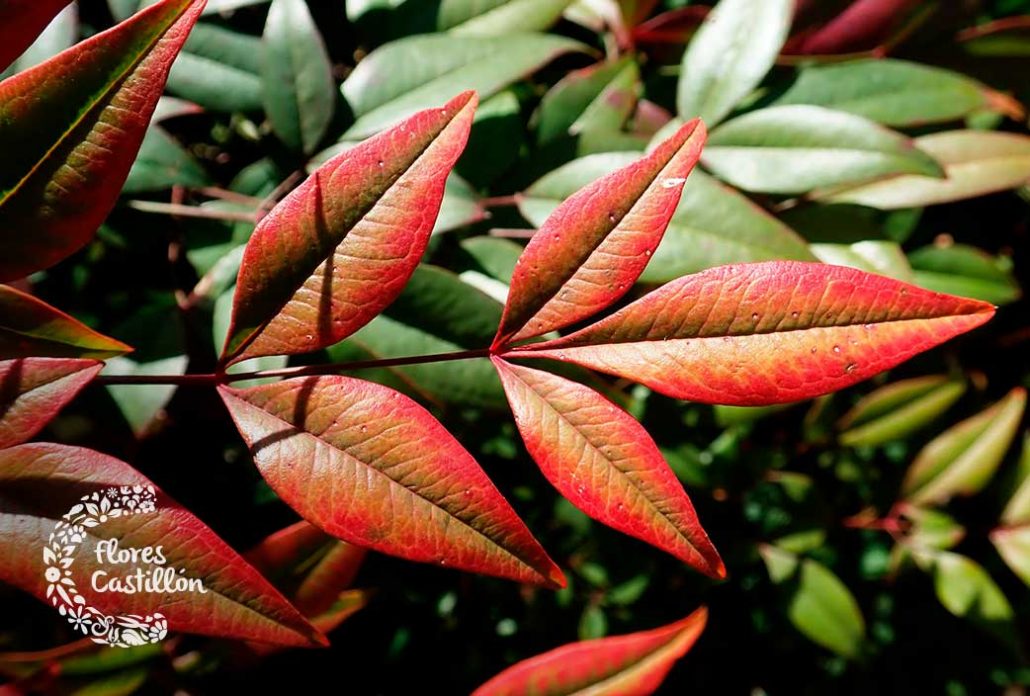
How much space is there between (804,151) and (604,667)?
42 cm

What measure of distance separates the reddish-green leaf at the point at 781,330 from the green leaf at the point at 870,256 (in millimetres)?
295

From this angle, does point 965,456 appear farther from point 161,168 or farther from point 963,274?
point 161,168

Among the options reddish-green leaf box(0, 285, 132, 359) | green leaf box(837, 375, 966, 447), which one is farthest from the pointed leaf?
reddish-green leaf box(0, 285, 132, 359)

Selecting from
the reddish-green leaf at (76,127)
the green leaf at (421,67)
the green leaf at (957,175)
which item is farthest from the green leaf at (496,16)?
the reddish-green leaf at (76,127)

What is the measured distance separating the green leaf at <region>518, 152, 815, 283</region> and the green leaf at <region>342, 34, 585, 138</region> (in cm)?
13

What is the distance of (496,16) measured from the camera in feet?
2.38

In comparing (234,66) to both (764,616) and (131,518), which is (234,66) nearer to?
(131,518)

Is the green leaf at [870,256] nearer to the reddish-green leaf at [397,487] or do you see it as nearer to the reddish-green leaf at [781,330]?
the reddish-green leaf at [781,330]

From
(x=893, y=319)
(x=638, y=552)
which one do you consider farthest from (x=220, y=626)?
(x=638, y=552)

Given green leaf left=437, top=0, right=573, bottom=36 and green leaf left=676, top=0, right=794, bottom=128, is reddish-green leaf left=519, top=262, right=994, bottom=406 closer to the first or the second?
green leaf left=676, top=0, right=794, bottom=128

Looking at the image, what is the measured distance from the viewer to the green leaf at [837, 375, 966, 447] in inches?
35.5

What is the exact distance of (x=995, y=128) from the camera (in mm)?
959

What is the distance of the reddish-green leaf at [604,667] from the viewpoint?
0.57m

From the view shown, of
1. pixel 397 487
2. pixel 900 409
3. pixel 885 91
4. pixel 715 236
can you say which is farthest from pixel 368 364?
pixel 900 409
